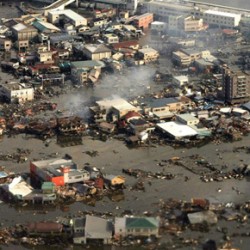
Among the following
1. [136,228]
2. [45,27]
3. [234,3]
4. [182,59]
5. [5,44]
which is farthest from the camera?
[234,3]

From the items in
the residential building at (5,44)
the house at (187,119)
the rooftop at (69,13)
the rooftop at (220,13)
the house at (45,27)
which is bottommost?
the residential building at (5,44)

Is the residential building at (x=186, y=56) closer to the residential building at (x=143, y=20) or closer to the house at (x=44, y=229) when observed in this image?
the residential building at (x=143, y=20)

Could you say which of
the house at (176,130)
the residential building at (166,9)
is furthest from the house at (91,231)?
the residential building at (166,9)

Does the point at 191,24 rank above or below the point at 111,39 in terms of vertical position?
above

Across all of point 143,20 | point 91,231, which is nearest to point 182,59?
point 143,20

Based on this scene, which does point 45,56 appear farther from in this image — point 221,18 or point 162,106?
point 221,18

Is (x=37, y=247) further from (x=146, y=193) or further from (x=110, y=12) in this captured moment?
(x=110, y=12)

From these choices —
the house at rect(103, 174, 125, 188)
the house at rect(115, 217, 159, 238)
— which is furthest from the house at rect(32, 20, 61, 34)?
the house at rect(115, 217, 159, 238)
